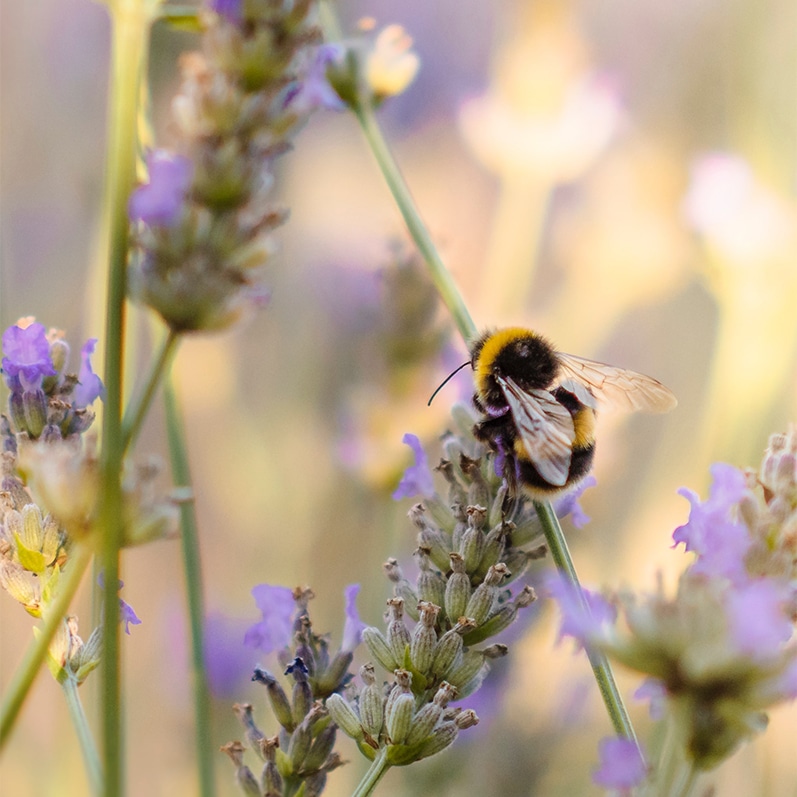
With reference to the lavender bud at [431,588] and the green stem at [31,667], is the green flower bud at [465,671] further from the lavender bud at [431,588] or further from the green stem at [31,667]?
the green stem at [31,667]

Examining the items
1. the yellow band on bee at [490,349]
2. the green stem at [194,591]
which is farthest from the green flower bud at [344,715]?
the yellow band on bee at [490,349]

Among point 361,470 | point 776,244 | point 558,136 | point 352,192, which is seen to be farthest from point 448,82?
point 361,470

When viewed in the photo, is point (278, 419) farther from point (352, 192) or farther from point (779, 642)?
point (779, 642)

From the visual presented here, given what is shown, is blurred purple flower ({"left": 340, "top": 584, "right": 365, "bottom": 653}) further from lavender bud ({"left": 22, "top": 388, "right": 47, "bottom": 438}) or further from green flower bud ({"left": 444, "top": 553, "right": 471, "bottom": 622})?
lavender bud ({"left": 22, "top": 388, "right": 47, "bottom": 438})

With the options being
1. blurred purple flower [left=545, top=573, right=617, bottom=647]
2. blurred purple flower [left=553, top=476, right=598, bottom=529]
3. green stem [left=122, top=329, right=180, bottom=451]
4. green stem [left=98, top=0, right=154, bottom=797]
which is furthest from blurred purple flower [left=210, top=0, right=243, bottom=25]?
blurred purple flower [left=553, top=476, right=598, bottom=529]

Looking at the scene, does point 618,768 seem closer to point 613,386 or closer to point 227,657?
point 613,386
